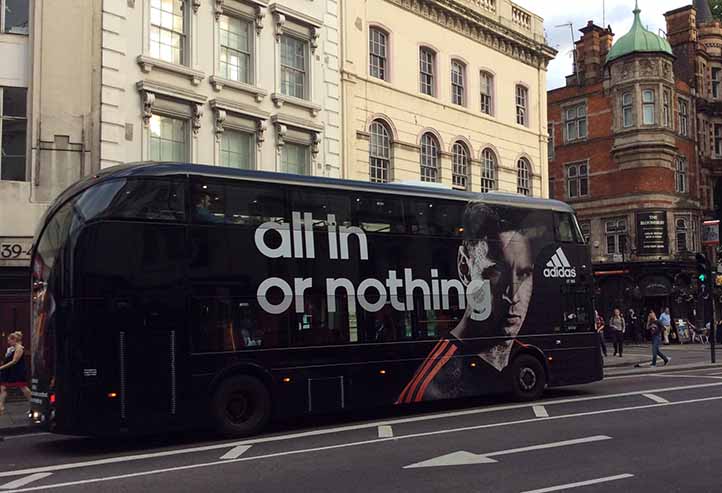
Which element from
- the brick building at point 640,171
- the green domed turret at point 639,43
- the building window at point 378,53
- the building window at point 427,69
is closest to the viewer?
the building window at point 378,53

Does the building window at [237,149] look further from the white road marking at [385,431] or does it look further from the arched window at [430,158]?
the white road marking at [385,431]

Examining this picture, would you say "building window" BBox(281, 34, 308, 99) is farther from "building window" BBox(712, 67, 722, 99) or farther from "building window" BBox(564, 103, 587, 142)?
"building window" BBox(712, 67, 722, 99)

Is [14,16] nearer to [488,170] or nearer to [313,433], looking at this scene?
[313,433]

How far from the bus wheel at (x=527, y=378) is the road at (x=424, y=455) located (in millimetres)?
950

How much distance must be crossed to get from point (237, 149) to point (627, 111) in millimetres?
30553

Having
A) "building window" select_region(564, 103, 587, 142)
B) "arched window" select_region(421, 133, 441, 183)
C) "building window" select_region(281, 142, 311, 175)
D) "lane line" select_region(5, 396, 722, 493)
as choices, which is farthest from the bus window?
"building window" select_region(564, 103, 587, 142)

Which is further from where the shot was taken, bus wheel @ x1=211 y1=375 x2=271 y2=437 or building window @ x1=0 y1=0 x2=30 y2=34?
building window @ x1=0 y1=0 x2=30 y2=34

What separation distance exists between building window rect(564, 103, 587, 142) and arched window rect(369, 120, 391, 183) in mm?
25655

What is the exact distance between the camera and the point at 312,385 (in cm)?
1245

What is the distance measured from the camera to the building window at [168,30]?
63.9 feet

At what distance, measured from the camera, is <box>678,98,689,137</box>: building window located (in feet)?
151

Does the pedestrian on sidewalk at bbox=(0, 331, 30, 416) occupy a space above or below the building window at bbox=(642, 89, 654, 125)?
below

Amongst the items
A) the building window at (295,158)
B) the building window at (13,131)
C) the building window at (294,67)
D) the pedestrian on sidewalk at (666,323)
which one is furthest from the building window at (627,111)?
the building window at (13,131)

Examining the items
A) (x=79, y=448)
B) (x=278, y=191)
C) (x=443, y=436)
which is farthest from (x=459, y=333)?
(x=79, y=448)
